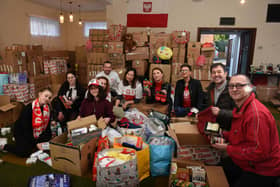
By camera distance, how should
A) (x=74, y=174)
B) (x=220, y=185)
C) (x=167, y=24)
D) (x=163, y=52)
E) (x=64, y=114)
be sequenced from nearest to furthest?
1. (x=220, y=185)
2. (x=74, y=174)
3. (x=64, y=114)
4. (x=163, y=52)
5. (x=167, y=24)

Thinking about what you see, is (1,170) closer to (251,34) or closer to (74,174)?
(74,174)

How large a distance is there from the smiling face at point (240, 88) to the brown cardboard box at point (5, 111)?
336 cm

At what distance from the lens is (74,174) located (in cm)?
207

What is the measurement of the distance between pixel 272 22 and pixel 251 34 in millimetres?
596

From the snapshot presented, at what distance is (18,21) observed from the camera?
20.2ft

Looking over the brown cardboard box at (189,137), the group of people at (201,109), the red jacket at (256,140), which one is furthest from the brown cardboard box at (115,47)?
the red jacket at (256,140)

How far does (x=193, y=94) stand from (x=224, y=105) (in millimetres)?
886

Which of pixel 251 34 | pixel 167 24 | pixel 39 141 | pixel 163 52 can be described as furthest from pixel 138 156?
pixel 251 34

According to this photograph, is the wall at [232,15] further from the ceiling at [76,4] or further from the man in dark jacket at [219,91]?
the man in dark jacket at [219,91]

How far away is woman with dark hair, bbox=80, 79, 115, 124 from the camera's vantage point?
107 inches

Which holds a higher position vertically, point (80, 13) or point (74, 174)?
point (80, 13)

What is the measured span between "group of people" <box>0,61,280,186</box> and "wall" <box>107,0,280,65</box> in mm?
3186

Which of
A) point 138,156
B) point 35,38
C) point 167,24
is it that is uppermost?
point 167,24

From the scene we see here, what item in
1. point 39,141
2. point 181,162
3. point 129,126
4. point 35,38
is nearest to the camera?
point 181,162
